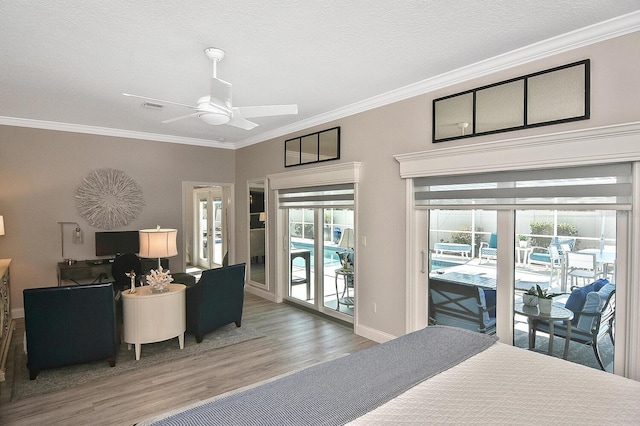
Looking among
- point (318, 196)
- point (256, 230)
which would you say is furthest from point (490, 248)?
point (256, 230)

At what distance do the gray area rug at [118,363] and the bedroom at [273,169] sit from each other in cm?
156

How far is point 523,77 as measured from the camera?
275 cm

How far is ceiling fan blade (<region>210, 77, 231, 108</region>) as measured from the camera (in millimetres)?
2489

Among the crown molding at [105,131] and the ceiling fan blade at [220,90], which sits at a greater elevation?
the crown molding at [105,131]

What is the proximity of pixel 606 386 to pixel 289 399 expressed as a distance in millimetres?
1478

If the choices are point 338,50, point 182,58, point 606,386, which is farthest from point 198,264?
point 606,386

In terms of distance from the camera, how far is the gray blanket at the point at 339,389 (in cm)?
139

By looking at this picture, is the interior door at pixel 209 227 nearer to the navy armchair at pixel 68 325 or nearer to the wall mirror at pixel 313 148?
the wall mirror at pixel 313 148

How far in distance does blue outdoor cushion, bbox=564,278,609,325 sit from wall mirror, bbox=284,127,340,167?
9.12 ft

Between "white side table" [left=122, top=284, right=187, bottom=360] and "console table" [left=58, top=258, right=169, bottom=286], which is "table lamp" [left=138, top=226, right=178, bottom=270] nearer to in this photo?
"white side table" [left=122, top=284, right=187, bottom=360]

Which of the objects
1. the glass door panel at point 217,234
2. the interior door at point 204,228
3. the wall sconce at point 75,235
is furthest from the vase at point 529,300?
the interior door at point 204,228

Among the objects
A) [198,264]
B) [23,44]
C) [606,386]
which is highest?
[23,44]

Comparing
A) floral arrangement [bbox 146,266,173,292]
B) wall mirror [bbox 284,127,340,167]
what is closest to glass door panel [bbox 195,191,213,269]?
wall mirror [bbox 284,127,340,167]

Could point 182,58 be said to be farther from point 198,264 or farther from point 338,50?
point 198,264
